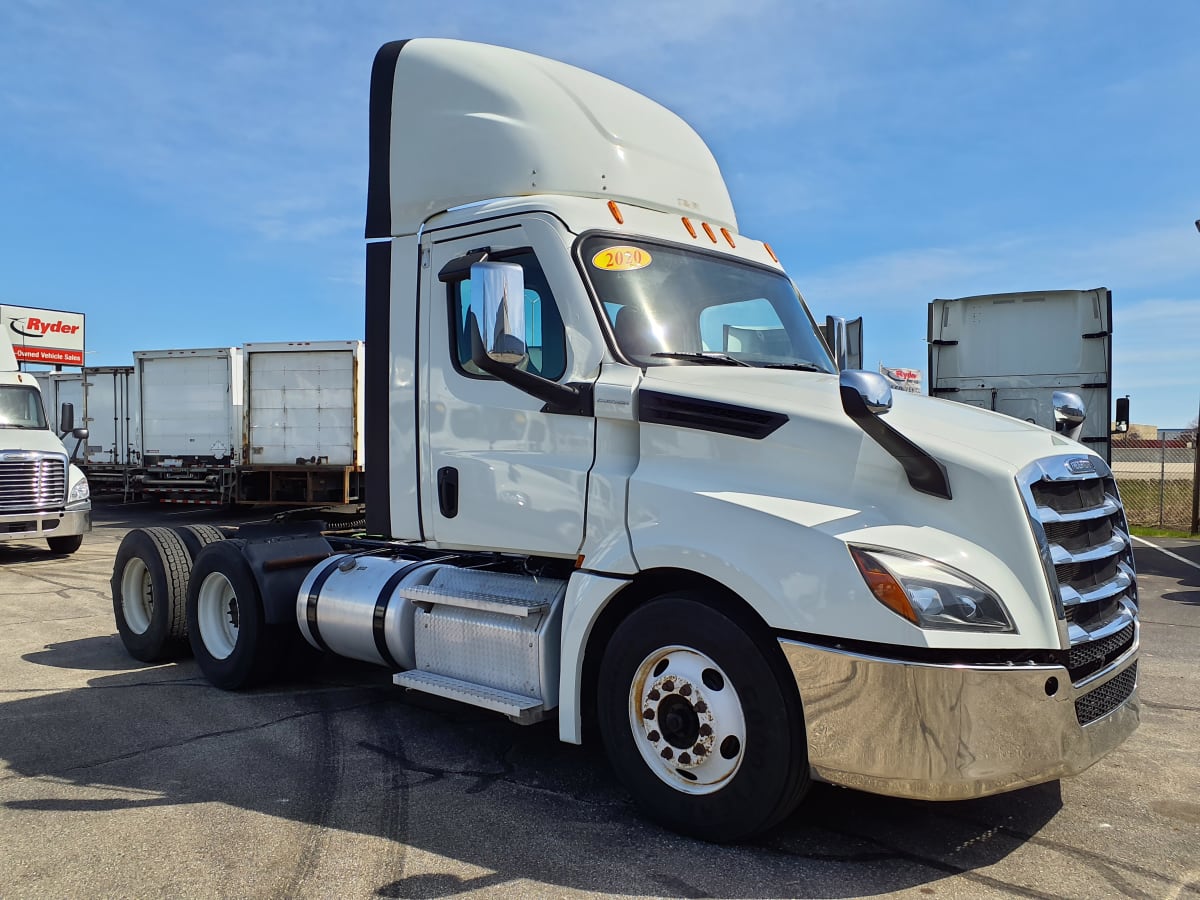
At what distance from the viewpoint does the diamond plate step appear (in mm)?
4305

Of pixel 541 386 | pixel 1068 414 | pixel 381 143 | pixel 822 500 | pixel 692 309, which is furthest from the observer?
pixel 381 143

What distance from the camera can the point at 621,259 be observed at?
446 centimetres

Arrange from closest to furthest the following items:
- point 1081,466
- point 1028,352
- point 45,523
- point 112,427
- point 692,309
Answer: point 1081,466, point 692,309, point 45,523, point 1028,352, point 112,427

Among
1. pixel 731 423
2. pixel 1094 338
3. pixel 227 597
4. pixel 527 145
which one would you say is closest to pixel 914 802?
pixel 731 423

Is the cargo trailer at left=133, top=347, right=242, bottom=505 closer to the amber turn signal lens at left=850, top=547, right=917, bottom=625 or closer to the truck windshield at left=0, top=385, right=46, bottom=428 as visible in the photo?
the truck windshield at left=0, top=385, right=46, bottom=428

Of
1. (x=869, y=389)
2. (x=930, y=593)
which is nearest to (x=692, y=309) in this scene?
(x=869, y=389)

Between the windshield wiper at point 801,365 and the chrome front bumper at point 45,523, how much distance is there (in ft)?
38.6

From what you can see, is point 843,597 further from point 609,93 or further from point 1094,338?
point 1094,338

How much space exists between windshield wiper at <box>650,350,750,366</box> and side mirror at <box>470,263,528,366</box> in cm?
64

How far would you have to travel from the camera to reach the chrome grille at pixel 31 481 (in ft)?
41.4

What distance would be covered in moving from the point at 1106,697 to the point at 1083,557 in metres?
0.55

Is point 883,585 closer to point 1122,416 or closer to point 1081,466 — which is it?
point 1081,466

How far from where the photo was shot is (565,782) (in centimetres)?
459

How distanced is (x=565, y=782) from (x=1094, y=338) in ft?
38.6
